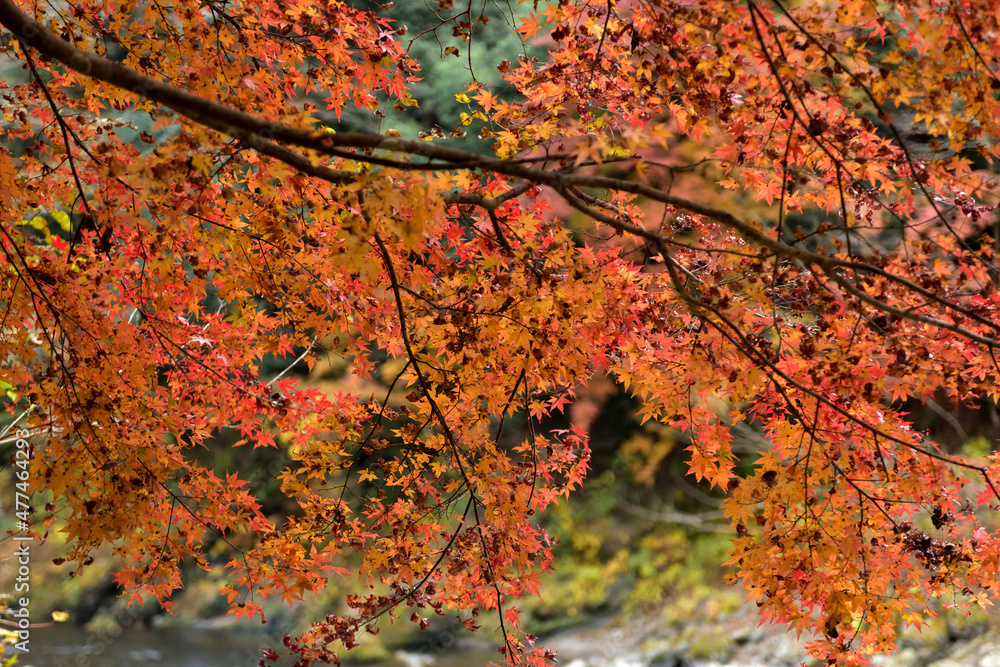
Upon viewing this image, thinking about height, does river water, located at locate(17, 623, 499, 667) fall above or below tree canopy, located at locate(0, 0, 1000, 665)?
below

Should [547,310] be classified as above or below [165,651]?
above

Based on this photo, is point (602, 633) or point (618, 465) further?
point (618, 465)

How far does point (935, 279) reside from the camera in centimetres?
227

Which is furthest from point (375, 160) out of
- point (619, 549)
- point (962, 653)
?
point (619, 549)

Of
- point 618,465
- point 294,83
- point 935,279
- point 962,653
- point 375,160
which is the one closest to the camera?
point 375,160

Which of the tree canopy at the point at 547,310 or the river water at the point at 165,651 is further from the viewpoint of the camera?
the river water at the point at 165,651

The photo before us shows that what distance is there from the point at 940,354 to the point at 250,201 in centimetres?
249

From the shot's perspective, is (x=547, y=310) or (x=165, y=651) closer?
(x=547, y=310)

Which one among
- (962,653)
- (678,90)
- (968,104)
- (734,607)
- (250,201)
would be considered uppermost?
(678,90)

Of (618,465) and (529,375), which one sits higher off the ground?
(618,465)

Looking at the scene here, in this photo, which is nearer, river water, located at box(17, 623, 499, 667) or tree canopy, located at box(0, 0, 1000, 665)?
tree canopy, located at box(0, 0, 1000, 665)

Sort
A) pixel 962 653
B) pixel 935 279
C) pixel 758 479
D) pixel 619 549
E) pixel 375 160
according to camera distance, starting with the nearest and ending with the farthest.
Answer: pixel 375 160
pixel 758 479
pixel 935 279
pixel 962 653
pixel 619 549

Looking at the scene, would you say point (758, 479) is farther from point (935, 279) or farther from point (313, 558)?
point (313, 558)

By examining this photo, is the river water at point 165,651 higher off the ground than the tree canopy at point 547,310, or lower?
Answer: lower
